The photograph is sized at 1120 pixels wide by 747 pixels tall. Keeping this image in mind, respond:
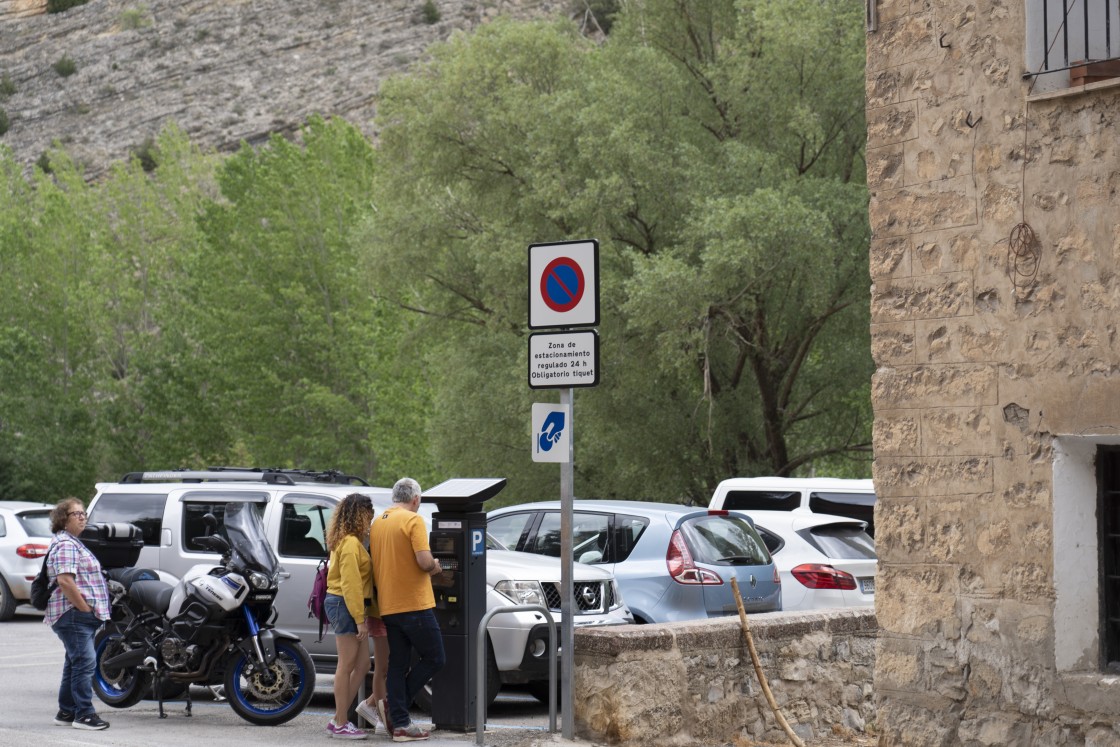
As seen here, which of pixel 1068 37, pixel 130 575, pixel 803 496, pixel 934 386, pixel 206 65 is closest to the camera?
pixel 1068 37

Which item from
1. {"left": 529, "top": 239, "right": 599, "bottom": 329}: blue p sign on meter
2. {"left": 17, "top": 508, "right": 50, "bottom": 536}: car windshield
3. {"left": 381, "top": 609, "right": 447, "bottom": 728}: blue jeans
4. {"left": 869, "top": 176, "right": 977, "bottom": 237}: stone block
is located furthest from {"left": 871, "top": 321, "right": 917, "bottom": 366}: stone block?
{"left": 17, "top": 508, "right": 50, "bottom": 536}: car windshield

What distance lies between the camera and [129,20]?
11294cm

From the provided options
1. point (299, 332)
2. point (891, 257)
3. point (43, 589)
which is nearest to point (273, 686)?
point (43, 589)

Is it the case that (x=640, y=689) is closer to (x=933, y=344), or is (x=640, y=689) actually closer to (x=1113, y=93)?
(x=933, y=344)

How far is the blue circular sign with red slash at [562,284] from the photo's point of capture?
949cm

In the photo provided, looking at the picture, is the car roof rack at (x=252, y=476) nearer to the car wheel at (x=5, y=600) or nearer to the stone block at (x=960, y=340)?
the car wheel at (x=5, y=600)

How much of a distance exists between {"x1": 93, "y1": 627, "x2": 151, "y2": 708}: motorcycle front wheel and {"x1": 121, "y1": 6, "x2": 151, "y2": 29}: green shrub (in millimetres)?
109573

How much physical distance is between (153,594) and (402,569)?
2.66 metres

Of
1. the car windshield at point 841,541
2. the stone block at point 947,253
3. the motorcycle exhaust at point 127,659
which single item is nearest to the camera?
the stone block at point 947,253

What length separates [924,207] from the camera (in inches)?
320

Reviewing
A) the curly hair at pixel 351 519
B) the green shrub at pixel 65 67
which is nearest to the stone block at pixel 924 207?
the curly hair at pixel 351 519

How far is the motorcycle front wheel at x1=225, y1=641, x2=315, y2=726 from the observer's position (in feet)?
34.9

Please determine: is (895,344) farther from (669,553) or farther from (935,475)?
(669,553)

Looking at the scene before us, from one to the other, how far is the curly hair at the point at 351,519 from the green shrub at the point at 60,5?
397 ft
